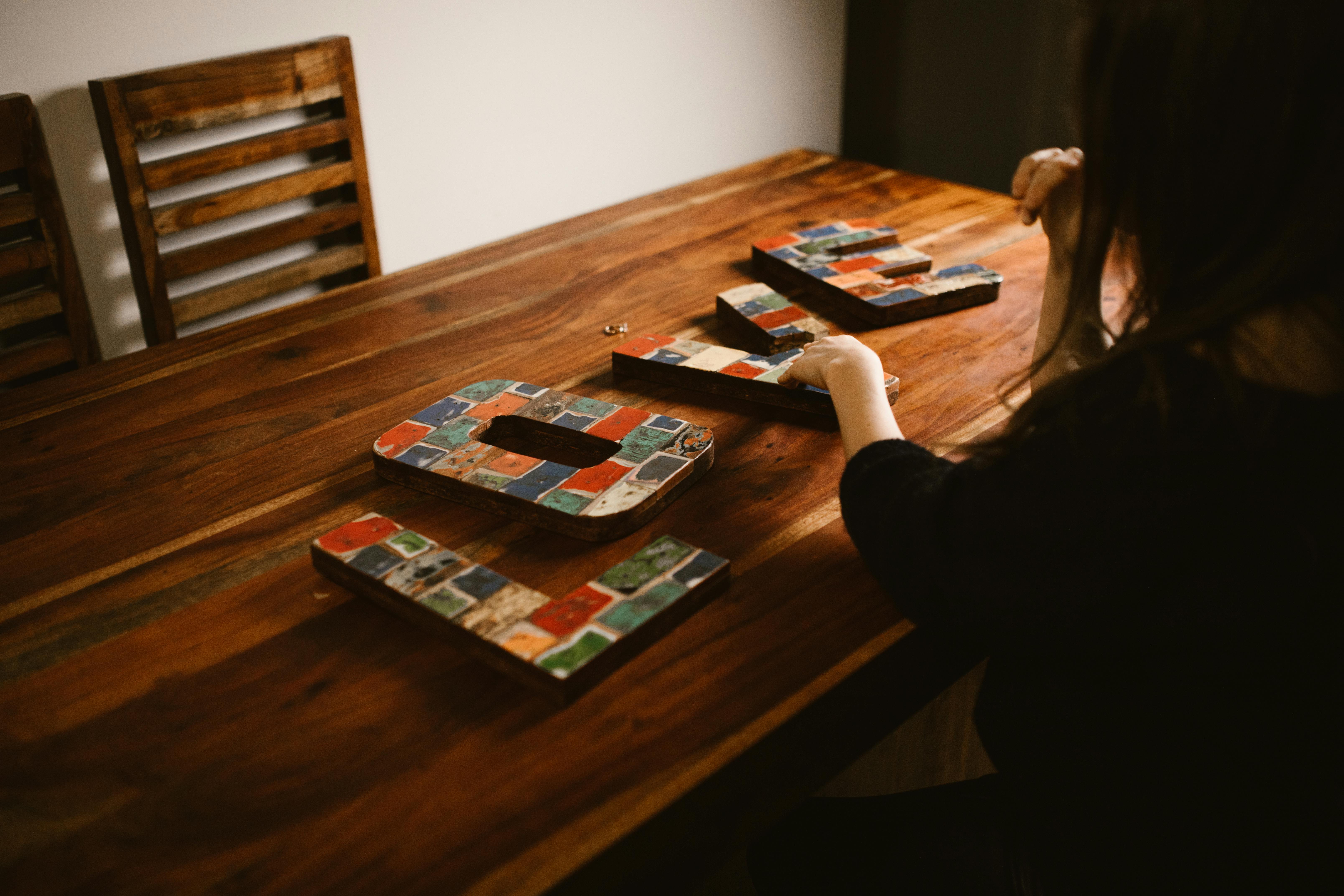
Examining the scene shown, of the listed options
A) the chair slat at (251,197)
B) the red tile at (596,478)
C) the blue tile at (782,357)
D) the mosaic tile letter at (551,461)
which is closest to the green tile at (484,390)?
the mosaic tile letter at (551,461)

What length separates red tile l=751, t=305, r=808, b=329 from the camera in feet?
4.24

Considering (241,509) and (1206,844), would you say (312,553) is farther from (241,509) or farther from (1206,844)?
(1206,844)

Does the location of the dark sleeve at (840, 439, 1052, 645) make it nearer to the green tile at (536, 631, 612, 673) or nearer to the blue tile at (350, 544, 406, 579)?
the green tile at (536, 631, 612, 673)

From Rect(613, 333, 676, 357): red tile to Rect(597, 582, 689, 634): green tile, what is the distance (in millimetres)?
453

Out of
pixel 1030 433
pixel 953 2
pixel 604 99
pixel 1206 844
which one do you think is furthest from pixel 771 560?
pixel 953 2

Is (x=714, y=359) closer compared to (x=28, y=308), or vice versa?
(x=714, y=359)

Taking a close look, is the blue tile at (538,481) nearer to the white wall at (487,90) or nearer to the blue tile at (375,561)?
the blue tile at (375,561)

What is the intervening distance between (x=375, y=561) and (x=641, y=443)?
31 centimetres

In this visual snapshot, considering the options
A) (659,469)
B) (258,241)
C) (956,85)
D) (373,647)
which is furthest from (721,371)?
(956,85)

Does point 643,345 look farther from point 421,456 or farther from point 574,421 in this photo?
point 421,456

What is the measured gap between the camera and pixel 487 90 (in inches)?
76.6

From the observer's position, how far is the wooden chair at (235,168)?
56.6 inches

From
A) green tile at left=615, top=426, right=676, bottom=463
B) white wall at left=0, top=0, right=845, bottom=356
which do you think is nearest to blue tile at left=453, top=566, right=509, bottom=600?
green tile at left=615, top=426, right=676, bottom=463

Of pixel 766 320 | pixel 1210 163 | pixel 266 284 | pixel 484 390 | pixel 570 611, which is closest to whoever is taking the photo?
pixel 1210 163
